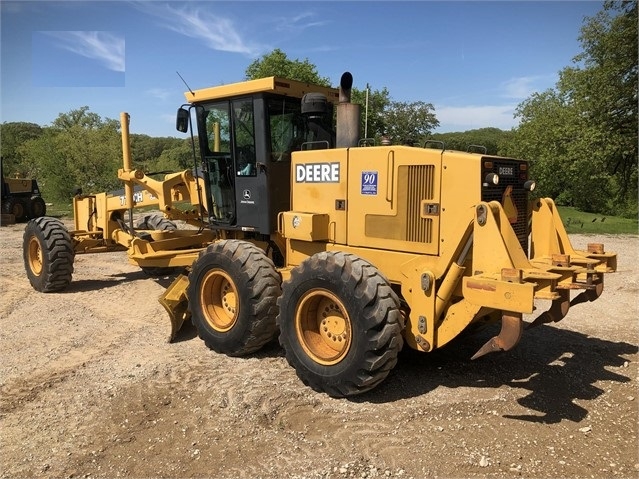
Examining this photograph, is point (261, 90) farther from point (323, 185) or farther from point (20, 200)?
point (20, 200)

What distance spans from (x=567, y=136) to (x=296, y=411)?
24316mm

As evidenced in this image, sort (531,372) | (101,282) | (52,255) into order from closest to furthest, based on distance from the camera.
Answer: (531,372)
(52,255)
(101,282)

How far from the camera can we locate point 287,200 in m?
6.34

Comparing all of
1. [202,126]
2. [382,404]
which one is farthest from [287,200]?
[382,404]

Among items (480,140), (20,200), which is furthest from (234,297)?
(480,140)

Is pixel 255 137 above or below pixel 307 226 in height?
above

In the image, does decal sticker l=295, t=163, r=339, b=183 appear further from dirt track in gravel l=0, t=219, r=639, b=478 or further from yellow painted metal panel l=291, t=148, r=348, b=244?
dirt track in gravel l=0, t=219, r=639, b=478

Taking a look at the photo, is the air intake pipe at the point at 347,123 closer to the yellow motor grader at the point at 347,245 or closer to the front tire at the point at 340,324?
the yellow motor grader at the point at 347,245

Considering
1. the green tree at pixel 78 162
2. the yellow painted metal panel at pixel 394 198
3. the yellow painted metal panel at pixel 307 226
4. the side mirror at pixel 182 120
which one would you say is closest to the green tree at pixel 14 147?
the green tree at pixel 78 162

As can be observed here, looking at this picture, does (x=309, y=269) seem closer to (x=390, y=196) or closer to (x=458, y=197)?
(x=390, y=196)

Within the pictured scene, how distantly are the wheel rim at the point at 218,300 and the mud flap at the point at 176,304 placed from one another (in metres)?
0.47

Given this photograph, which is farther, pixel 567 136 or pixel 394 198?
pixel 567 136

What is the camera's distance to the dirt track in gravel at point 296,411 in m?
3.73

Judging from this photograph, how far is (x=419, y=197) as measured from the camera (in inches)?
193
